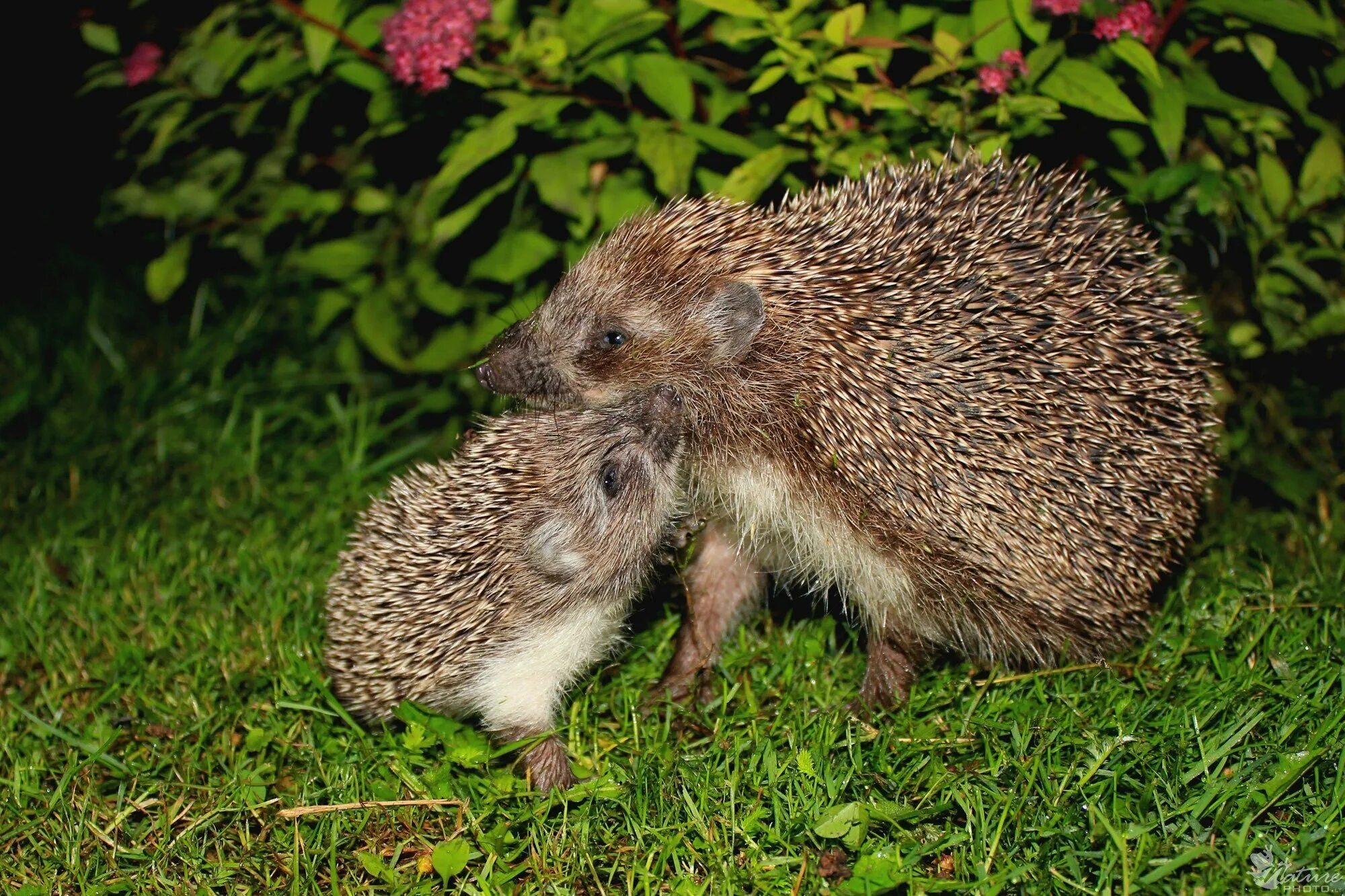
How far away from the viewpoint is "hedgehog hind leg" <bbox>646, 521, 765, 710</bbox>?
418cm

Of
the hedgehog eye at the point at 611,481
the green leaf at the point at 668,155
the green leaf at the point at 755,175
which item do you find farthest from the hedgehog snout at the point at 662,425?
the green leaf at the point at 755,175

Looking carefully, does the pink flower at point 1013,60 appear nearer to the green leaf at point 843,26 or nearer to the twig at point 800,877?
the green leaf at point 843,26

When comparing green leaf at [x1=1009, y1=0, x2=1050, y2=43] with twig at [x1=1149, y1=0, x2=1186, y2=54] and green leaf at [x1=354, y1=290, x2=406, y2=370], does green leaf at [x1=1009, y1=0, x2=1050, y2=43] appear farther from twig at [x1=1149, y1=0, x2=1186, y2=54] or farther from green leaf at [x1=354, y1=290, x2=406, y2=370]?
green leaf at [x1=354, y1=290, x2=406, y2=370]

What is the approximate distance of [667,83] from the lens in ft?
14.9

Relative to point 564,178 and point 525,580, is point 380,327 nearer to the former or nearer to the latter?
point 564,178

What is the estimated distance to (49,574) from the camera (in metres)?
4.79

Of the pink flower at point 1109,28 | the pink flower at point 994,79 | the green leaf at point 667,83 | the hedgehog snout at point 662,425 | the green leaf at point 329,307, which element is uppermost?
the pink flower at point 1109,28

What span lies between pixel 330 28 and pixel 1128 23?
281 cm

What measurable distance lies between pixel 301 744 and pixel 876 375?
2.06m

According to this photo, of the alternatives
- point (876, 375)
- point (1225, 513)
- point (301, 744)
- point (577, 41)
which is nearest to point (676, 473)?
point (876, 375)

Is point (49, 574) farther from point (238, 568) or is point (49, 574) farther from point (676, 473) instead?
point (676, 473)

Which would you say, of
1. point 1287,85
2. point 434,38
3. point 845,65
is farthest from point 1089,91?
point 434,38

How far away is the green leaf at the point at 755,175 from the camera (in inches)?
181

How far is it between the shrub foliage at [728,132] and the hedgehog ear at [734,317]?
693 millimetres
